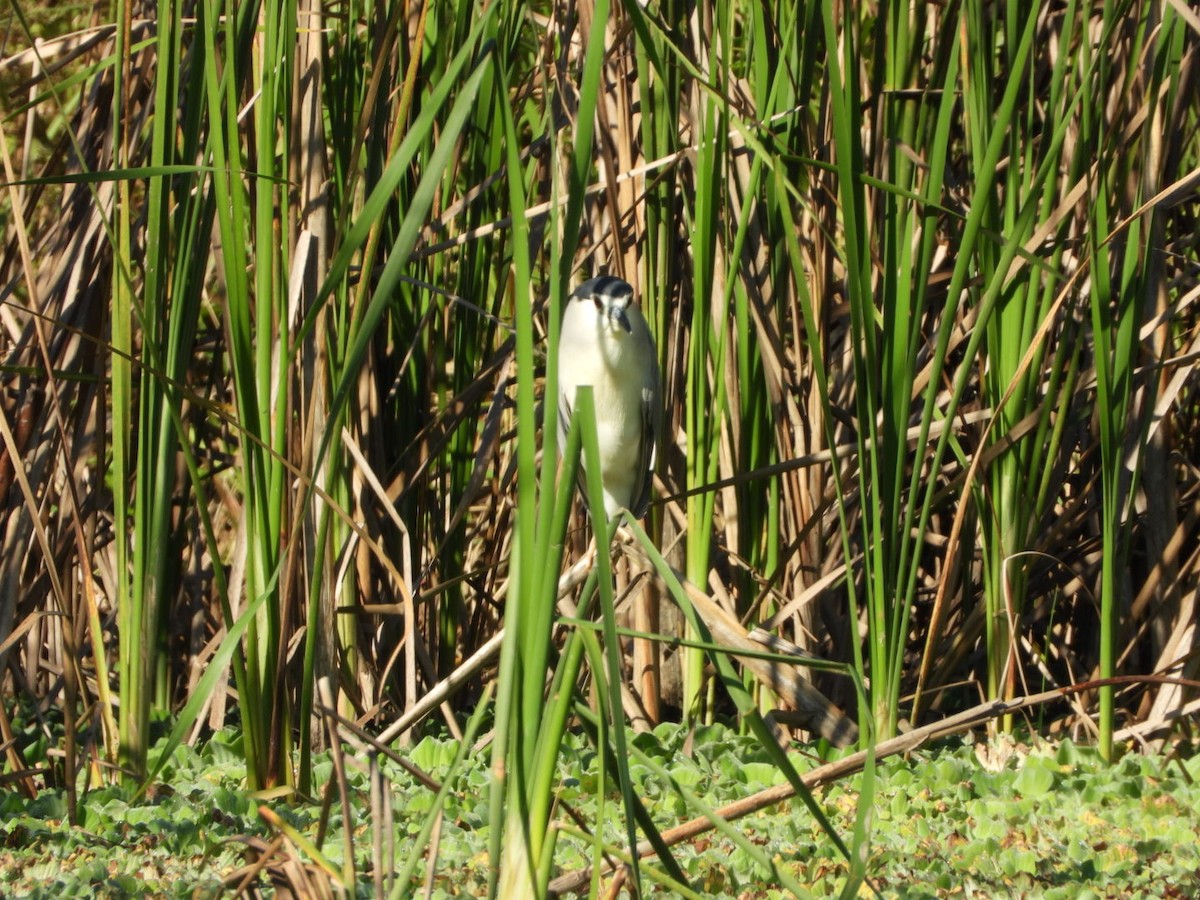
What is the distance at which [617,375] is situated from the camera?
332cm

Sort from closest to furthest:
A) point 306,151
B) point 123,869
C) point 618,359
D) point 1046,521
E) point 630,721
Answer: point 123,869
point 306,151
point 630,721
point 1046,521
point 618,359

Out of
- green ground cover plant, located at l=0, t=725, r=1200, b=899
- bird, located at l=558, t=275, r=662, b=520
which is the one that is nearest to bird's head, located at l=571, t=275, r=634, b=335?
bird, located at l=558, t=275, r=662, b=520

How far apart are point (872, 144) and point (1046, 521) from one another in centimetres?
101

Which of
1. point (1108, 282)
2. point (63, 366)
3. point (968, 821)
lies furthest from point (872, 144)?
point (63, 366)

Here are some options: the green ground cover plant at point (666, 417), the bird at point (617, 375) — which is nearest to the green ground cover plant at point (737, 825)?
the green ground cover plant at point (666, 417)

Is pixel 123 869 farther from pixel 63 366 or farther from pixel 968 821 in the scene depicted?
pixel 968 821

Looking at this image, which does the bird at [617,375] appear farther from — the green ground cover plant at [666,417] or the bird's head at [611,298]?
the green ground cover plant at [666,417]

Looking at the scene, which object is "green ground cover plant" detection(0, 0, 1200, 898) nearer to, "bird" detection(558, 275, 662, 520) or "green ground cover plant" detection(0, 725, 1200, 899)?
"green ground cover plant" detection(0, 725, 1200, 899)

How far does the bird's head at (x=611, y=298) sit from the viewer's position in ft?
9.18

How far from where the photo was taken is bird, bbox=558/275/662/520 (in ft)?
9.50

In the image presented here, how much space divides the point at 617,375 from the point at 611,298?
0.51 m

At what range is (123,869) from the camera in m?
1.88

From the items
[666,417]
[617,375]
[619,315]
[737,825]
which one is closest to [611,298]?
[619,315]

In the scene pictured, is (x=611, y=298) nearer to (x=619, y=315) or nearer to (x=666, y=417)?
(x=619, y=315)
